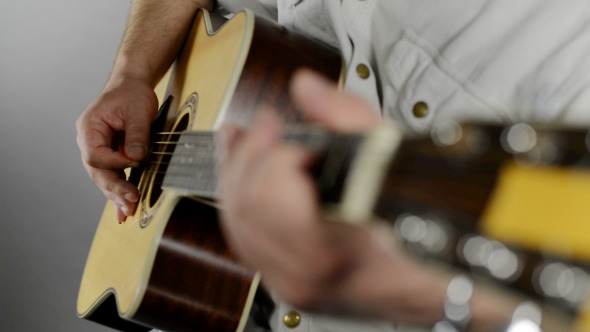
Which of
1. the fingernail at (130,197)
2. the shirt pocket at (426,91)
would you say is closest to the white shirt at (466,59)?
the shirt pocket at (426,91)

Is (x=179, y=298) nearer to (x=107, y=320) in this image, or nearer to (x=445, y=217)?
(x=107, y=320)

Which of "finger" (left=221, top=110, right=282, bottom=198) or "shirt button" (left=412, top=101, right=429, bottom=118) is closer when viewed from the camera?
"finger" (left=221, top=110, right=282, bottom=198)

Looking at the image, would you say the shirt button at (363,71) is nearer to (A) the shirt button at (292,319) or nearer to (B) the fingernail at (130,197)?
(A) the shirt button at (292,319)

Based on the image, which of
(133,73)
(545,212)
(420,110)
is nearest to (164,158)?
(133,73)

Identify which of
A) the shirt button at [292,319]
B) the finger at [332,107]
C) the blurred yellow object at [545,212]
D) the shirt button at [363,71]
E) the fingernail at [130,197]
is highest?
the shirt button at [363,71]

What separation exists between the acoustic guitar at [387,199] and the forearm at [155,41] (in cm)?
34

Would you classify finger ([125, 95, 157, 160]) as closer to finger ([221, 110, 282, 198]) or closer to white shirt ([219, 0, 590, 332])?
white shirt ([219, 0, 590, 332])

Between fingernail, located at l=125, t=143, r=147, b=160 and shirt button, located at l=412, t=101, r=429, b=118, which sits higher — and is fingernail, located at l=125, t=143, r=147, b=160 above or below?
below

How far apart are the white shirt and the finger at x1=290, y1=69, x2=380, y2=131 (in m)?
0.25

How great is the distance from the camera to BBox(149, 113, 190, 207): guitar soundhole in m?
0.91

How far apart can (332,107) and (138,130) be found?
70 cm

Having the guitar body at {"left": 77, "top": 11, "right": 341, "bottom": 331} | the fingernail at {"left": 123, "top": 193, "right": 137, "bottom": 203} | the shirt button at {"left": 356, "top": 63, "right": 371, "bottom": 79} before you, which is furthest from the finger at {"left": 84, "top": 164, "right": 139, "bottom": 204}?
the shirt button at {"left": 356, "top": 63, "right": 371, "bottom": 79}

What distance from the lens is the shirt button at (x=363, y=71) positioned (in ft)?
Result: 2.62

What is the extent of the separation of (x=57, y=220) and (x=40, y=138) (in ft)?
0.91
